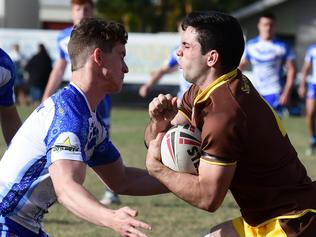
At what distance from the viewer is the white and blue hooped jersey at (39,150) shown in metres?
4.31

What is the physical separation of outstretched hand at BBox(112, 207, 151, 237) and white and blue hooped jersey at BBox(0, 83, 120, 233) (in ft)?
1.93

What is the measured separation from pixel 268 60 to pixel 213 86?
9.05 m

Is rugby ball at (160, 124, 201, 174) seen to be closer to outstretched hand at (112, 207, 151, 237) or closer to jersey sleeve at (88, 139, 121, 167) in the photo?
jersey sleeve at (88, 139, 121, 167)

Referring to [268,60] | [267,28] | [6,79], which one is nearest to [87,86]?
[6,79]

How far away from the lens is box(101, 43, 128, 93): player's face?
14.8ft

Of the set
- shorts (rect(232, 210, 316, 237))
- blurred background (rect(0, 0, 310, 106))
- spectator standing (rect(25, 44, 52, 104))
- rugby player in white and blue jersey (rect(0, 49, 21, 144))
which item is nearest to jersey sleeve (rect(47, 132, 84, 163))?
shorts (rect(232, 210, 316, 237))

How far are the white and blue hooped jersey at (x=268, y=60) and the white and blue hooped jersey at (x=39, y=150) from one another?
879cm

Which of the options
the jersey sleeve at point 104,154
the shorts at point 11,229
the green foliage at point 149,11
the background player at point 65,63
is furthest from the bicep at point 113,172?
the green foliage at point 149,11

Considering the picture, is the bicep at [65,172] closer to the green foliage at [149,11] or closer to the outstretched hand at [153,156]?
the outstretched hand at [153,156]

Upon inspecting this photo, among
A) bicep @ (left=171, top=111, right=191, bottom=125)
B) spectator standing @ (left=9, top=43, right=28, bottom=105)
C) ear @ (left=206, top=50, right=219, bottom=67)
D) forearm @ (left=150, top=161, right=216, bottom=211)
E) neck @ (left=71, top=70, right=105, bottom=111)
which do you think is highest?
ear @ (left=206, top=50, right=219, bottom=67)

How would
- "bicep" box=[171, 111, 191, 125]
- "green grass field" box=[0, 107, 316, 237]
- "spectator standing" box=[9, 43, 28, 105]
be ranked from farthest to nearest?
"spectator standing" box=[9, 43, 28, 105]
"green grass field" box=[0, 107, 316, 237]
"bicep" box=[171, 111, 191, 125]

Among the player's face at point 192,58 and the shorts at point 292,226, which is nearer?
the player's face at point 192,58

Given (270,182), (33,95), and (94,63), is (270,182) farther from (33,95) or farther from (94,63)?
(33,95)

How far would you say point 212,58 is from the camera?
4.45 m
